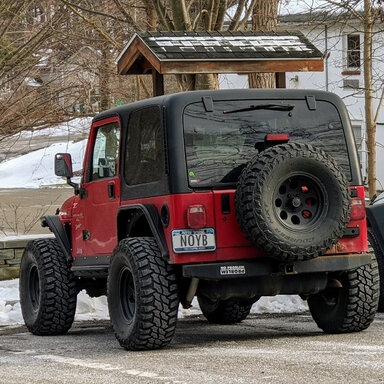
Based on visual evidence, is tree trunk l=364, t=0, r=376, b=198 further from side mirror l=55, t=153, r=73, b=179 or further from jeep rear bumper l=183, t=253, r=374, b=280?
jeep rear bumper l=183, t=253, r=374, b=280

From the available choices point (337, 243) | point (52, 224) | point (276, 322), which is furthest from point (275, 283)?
point (52, 224)

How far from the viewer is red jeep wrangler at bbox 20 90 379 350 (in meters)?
8.14

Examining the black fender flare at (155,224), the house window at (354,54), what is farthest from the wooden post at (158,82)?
the house window at (354,54)

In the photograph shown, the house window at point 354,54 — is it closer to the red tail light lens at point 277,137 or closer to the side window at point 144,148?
the side window at point 144,148

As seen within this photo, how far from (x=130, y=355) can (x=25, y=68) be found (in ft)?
27.9

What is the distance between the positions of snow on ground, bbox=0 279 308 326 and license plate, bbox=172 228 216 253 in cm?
330

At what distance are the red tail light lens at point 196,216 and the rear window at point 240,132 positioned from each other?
0.18 m

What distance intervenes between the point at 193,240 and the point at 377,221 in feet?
9.07

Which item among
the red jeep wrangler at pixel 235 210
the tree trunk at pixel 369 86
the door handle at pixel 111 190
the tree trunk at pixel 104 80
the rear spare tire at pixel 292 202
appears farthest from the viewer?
the tree trunk at pixel 104 80

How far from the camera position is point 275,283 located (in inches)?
338

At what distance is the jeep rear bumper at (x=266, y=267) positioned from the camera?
27.1ft

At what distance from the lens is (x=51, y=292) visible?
10.3m

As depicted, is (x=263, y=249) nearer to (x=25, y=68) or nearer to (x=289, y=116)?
(x=289, y=116)

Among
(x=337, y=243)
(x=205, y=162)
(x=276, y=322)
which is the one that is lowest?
(x=276, y=322)
